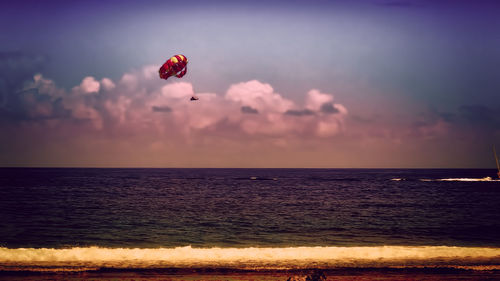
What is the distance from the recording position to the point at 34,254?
62.1 feet

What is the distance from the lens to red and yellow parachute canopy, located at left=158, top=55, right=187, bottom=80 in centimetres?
2988

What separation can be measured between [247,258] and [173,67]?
1764 cm

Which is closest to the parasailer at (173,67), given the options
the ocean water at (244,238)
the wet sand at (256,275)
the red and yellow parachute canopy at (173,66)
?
the red and yellow parachute canopy at (173,66)

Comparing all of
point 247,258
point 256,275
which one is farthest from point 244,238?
point 256,275

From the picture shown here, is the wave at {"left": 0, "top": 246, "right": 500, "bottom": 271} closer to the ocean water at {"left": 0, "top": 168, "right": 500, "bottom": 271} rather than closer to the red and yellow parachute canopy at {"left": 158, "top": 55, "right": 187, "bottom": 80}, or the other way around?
the ocean water at {"left": 0, "top": 168, "right": 500, "bottom": 271}

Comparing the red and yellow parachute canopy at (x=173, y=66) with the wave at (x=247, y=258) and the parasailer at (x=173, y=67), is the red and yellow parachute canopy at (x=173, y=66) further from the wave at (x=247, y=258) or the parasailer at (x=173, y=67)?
the wave at (x=247, y=258)

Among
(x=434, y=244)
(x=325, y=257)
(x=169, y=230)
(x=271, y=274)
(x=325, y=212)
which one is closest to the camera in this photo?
(x=271, y=274)

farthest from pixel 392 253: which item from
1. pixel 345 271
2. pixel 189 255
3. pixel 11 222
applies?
pixel 11 222

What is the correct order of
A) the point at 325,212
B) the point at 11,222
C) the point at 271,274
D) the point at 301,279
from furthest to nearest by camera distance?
the point at 325,212 → the point at 11,222 → the point at 271,274 → the point at 301,279

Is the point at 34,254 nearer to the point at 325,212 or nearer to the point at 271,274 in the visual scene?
the point at 271,274

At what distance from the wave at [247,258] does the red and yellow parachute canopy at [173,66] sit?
48.1 feet

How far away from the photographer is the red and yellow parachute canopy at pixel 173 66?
2988cm

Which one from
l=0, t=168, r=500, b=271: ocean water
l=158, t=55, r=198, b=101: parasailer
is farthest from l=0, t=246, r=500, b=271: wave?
l=158, t=55, r=198, b=101: parasailer

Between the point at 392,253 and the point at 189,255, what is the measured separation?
10774 millimetres
